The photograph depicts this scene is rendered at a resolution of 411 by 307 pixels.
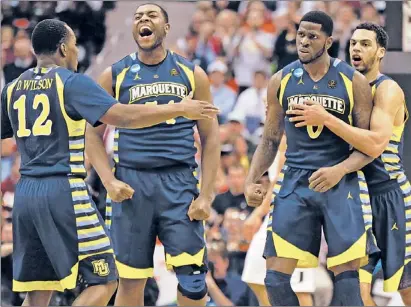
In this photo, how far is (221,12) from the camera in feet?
37.6

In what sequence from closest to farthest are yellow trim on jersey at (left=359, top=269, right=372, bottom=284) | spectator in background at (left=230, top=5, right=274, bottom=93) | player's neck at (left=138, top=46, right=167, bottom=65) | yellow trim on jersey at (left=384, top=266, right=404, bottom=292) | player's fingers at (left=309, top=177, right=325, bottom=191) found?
player's fingers at (left=309, top=177, right=325, bottom=191)
player's neck at (left=138, top=46, right=167, bottom=65)
yellow trim on jersey at (left=384, top=266, right=404, bottom=292)
yellow trim on jersey at (left=359, top=269, right=372, bottom=284)
spectator in background at (left=230, top=5, right=274, bottom=93)

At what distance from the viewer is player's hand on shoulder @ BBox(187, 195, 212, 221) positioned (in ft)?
24.2

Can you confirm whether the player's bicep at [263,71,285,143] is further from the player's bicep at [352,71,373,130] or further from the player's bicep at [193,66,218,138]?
the player's bicep at [352,71,373,130]

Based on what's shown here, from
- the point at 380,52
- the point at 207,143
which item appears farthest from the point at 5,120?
the point at 380,52

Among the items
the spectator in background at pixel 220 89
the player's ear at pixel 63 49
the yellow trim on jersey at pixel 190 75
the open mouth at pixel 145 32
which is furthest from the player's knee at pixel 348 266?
the spectator in background at pixel 220 89

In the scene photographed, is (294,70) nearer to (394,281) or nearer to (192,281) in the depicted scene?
(192,281)

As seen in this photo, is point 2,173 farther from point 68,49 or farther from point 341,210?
point 341,210

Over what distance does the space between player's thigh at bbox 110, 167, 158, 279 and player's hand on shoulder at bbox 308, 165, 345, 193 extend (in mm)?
1178

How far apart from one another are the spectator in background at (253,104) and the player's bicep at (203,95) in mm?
3020

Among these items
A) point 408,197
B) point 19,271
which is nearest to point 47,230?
point 19,271

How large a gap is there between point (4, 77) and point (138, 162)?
144 inches

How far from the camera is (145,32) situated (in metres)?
7.50

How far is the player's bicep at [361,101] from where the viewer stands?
7.19 m

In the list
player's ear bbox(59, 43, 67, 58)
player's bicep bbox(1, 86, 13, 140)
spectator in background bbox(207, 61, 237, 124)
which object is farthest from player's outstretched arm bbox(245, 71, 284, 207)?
spectator in background bbox(207, 61, 237, 124)
